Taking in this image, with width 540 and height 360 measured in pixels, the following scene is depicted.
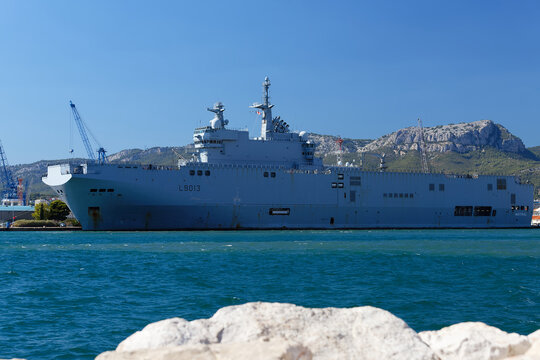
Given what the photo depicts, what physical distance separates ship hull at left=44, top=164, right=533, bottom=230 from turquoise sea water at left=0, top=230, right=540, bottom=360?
573 inches

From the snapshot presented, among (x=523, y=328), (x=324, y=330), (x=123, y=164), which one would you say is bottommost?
(x=523, y=328)

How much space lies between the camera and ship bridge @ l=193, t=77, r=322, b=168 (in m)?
52.5

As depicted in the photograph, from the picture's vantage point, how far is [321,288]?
1727 centimetres

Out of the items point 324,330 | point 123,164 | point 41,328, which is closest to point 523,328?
point 324,330

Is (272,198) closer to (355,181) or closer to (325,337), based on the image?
(355,181)

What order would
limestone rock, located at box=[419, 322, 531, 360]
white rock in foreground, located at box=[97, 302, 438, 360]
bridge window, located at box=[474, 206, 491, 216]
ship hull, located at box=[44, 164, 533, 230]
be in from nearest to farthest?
white rock in foreground, located at box=[97, 302, 438, 360]
limestone rock, located at box=[419, 322, 531, 360]
ship hull, located at box=[44, 164, 533, 230]
bridge window, located at box=[474, 206, 491, 216]

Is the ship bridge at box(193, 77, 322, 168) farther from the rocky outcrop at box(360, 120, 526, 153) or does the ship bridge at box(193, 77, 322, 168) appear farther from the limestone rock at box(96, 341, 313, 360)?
the rocky outcrop at box(360, 120, 526, 153)

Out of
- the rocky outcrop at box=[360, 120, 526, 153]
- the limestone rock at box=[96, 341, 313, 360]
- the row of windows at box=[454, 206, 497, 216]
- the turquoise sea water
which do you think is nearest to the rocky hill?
the rocky outcrop at box=[360, 120, 526, 153]

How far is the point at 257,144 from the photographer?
54.1m

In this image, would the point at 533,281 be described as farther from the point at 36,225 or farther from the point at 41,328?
the point at 36,225

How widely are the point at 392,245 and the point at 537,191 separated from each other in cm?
14990

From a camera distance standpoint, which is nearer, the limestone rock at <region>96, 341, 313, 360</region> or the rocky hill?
the limestone rock at <region>96, 341, 313, 360</region>

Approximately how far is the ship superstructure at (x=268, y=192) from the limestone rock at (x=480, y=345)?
1610 inches

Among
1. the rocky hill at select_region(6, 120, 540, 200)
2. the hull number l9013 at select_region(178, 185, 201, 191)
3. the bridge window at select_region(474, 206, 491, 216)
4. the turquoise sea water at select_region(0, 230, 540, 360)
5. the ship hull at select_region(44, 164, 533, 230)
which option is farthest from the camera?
the rocky hill at select_region(6, 120, 540, 200)
